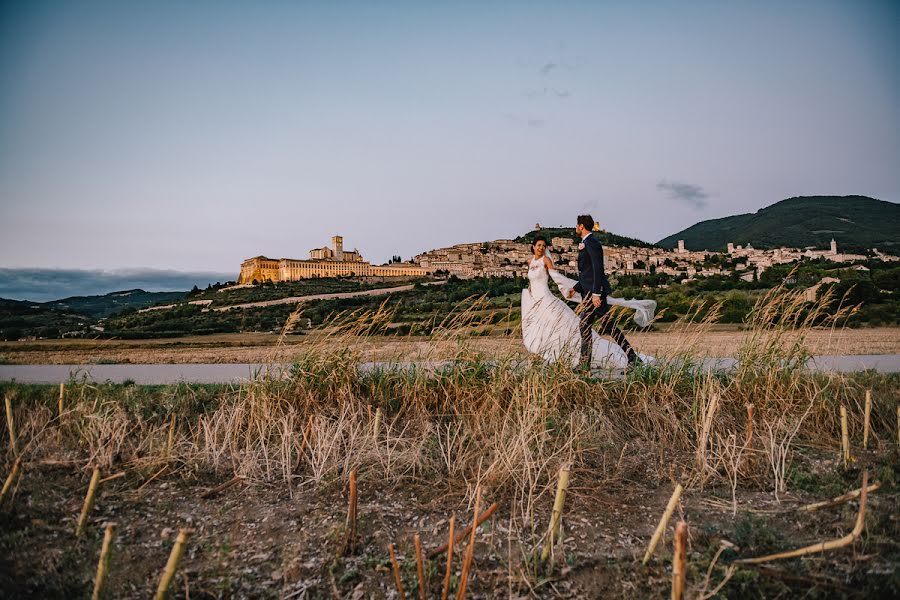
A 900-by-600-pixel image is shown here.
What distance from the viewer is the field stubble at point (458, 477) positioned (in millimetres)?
2711

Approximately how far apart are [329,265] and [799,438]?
3324 inches

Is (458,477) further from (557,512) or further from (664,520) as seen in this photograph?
(664,520)

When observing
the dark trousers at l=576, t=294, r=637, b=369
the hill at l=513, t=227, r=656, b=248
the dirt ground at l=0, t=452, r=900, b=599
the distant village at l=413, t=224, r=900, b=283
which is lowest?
the dirt ground at l=0, t=452, r=900, b=599

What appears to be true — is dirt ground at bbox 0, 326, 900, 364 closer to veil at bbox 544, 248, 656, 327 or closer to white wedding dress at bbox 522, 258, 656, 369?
veil at bbox 544, 248, 656, 327

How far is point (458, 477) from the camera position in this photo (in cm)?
405

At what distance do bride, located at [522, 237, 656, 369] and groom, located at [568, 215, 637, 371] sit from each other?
0.15m

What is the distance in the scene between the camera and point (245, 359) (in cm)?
1112

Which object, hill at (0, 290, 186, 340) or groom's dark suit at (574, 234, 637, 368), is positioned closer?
groom's dark suit at (574, 234, 637, 368)

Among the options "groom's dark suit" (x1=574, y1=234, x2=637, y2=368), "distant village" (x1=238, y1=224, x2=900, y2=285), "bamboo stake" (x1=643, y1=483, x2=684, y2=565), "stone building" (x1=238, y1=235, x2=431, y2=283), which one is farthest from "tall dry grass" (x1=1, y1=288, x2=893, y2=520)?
"stone building" (x1=238, y1=235, x2=431, y2=283)

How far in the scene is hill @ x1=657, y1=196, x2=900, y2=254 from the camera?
2753 inches

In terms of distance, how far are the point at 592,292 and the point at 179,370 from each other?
7488 millimetres

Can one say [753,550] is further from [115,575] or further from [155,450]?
[155,450]

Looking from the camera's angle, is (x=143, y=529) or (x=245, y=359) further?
(x=245, y=359)

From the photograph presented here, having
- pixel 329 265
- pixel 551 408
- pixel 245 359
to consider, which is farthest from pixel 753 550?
pixel 329 265
